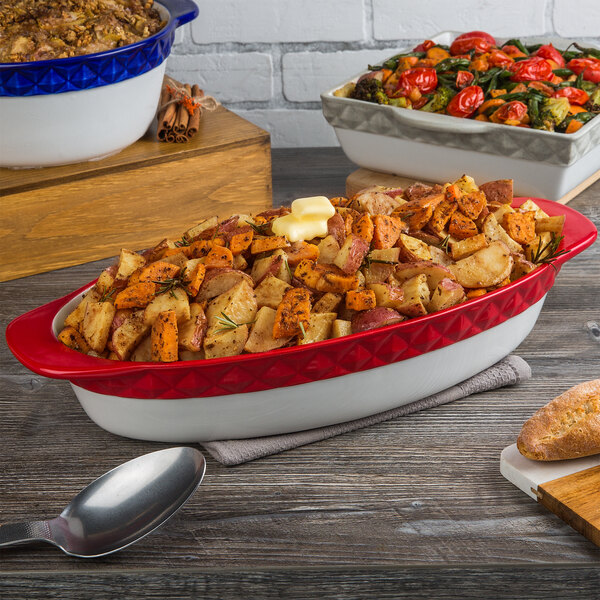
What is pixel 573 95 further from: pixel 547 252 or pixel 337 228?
pixel 337 228

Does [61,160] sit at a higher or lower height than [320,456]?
higher

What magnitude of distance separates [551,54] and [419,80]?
32 cm

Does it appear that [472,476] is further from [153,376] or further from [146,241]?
[146,241]

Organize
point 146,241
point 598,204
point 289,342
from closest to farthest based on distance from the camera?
1. point 289,342
2. point 146,241
3. point 598,204

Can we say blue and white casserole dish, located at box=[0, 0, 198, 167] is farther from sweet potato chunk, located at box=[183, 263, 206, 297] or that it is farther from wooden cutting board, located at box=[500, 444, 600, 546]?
wooden cutting board, located at box=[500, 444, 600, 546]

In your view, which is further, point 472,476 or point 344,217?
point 344,217

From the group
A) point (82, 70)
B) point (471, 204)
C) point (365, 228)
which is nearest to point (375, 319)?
point (365, 228)

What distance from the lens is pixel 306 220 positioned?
1025 mm

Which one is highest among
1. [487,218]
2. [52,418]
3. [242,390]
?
[487,218]

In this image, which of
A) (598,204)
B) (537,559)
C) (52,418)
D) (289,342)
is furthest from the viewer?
(598,204)

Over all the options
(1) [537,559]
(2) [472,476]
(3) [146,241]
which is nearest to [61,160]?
(3) [146,241]

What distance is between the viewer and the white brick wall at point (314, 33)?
2197mm

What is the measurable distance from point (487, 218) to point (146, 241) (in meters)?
0.72

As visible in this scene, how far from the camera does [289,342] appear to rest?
2.96 feet
